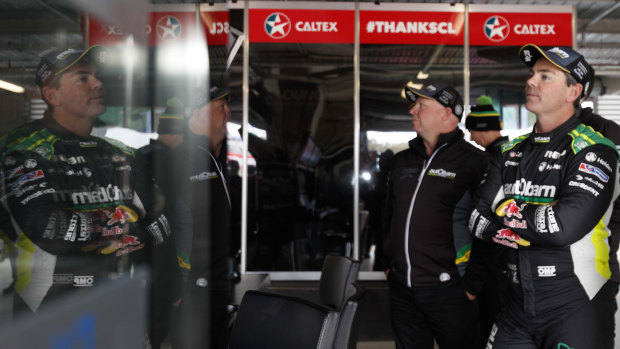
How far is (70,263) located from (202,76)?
260mm

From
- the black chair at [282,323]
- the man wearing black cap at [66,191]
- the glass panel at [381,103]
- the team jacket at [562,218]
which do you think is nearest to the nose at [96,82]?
the man wearing black cap at [66,191]

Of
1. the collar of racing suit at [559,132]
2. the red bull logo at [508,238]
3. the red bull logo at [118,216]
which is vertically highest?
the collar of racing suit at [559,132]

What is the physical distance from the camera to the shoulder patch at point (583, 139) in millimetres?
1884

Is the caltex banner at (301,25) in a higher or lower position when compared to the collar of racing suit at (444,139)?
higher

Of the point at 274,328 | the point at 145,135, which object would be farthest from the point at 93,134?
the point at 274,328

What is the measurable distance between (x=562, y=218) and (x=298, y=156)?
147 inches

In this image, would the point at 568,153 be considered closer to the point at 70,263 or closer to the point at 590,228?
the point at 590,228

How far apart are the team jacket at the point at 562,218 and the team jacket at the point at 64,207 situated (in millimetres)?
1740

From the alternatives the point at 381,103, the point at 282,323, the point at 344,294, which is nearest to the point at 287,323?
the point at 282,323

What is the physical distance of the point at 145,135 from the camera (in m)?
0.40

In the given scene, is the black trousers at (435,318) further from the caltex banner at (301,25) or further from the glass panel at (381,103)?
the caltex banner at (301,25)

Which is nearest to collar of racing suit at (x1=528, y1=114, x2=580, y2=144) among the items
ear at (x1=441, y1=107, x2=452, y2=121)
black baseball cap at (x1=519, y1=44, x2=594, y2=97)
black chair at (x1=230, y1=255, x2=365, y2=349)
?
black baseball cap at (x1=519, y1=44, x2=594, y2=97)

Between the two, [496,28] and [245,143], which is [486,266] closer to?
[245,143]

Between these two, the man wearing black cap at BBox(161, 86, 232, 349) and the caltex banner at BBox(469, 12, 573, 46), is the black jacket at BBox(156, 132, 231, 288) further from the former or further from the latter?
the caltex banner at BBox(469, 12, 573, 46)
